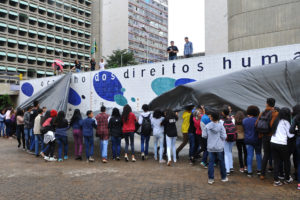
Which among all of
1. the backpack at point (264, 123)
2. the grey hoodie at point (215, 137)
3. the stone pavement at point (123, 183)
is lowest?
the stone pavement at point (123, 183)

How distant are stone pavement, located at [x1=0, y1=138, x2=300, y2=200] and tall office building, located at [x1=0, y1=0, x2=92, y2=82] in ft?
191

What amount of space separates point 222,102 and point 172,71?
4.28 m

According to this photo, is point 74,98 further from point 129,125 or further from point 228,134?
point 228,134

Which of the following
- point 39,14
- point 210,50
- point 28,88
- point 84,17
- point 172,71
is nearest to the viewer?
point 172,71

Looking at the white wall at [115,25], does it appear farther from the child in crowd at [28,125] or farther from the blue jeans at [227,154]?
the blue jeans at [227,154]

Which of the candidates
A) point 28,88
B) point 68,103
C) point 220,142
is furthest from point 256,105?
point 28,88

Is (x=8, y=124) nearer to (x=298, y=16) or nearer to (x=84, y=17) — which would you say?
(x=298, y=16)

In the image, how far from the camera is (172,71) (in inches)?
455

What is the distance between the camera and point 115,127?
343 inches

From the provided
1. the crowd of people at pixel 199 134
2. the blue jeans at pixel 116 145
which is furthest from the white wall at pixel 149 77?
the blue jeans at pixel 116 145

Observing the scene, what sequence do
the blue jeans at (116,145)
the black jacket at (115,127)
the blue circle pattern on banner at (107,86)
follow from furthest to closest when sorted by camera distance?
the blue circle pattern on banner at (107,86) < the blue jeans at (116,145) < the black jacket at (115,127)

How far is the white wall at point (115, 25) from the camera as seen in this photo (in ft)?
279

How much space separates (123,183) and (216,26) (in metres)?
48.6

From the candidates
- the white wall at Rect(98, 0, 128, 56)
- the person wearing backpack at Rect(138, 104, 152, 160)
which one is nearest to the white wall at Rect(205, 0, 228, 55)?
the white wall at Rect(98, 0, 128, 56)
